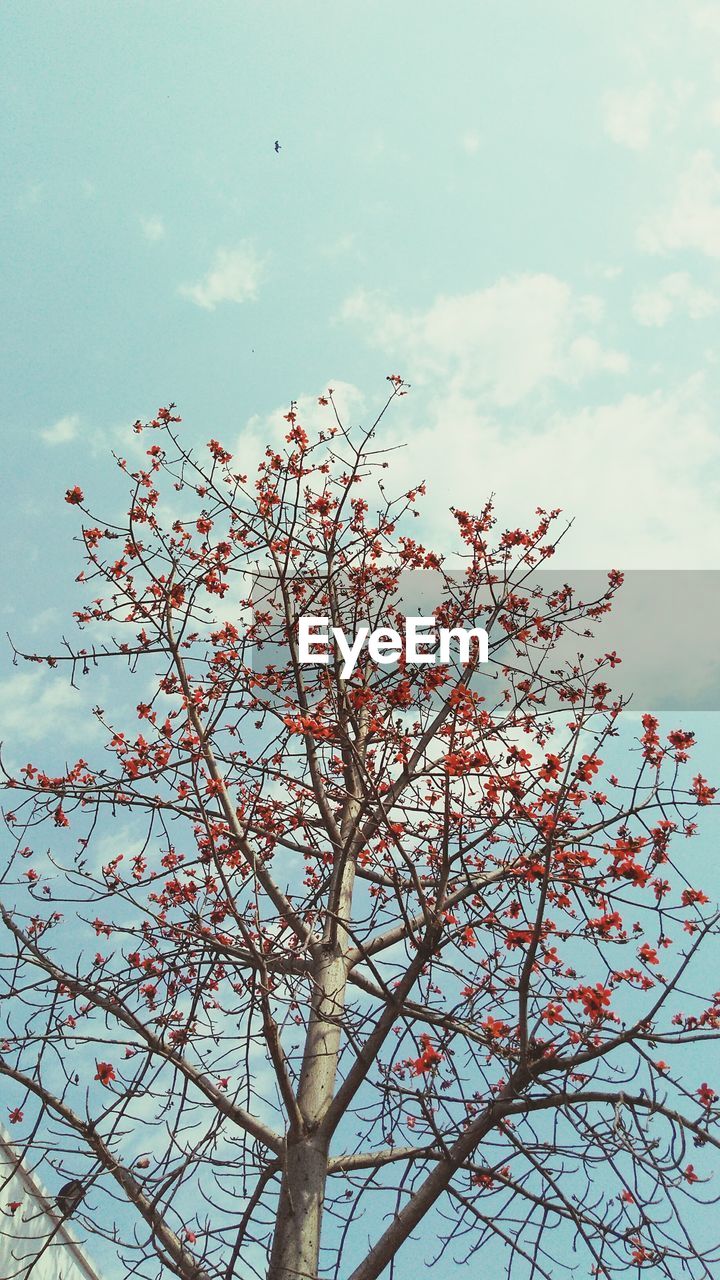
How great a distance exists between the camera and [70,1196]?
14.6 feet

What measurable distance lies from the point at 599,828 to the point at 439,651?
190 cm

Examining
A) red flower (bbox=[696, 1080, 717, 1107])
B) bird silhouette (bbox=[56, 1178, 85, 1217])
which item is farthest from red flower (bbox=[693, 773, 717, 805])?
bird silhouette (bbox=[56, 1178, 85, 1217])

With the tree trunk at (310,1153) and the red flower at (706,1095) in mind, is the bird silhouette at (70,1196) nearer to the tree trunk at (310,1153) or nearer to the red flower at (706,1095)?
the tree trunk at (310,1153)

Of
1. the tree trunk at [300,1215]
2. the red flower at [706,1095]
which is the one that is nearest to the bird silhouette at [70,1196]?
the tree trunk at [300,1215]

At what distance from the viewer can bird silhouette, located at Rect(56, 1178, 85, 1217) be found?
14.1ft

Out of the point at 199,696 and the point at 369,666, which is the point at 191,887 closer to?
the point at 199,696

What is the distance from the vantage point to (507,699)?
665 cm

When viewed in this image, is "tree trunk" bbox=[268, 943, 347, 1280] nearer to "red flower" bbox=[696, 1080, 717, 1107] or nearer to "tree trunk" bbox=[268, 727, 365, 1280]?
"tree trunk" bbox=[268, 727, 365, 1280]

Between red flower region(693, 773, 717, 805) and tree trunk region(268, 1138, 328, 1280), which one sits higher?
red flower region(693, 773, 717, 805)

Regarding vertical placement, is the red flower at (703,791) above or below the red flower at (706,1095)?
above

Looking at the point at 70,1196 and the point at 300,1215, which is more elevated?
the point at 70,1196

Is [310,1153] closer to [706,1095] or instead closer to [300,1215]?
[300,1215]

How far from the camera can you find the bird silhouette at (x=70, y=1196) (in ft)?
14.1

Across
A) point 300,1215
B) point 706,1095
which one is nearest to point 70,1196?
point 300,1215
